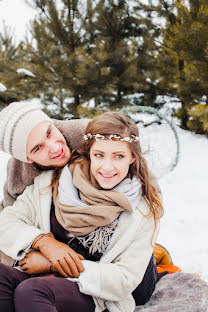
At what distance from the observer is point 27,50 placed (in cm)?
459

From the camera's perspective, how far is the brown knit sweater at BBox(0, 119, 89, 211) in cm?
159

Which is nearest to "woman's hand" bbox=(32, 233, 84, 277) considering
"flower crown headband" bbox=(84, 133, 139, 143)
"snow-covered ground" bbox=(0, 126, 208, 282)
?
"flower crown headband" bbox=(84, 133, 139, 143)

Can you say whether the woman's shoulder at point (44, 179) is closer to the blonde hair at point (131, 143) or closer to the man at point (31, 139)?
the man at point (31, 139)

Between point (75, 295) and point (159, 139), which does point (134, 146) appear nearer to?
point (75, 295)

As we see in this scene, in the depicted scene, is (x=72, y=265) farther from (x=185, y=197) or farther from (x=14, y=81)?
(x=14, y=81)

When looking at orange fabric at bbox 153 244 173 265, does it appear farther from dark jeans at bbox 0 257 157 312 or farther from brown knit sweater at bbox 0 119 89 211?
brown knit sweater at bbox 0 119 89 211

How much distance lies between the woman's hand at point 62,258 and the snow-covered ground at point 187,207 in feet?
3.93

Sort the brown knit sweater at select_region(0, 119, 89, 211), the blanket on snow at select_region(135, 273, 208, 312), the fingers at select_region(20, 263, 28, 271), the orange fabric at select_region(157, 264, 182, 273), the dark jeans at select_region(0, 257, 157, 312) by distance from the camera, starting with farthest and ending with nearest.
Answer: the orange fabric at select_region(157, 264, 182, 273) → the brown knit sweater at select_region(0, 119, 89, 211) → the blanket on snow at select_region(135, 273, 208, 312) → the fingers at select_region(20, 263, 28, 271) → the dark jeans at select_region(0, 257, 157, 312)

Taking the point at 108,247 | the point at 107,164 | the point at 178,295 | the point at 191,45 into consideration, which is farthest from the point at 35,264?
the point at 191,45

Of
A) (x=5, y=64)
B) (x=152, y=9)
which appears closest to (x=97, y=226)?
Result: (x=152, y=9)

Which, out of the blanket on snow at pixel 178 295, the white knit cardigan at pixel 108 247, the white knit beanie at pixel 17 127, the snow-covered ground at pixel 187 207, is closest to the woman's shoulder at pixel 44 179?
the white knit cardigan at pixel 108 247

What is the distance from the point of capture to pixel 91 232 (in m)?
1.28

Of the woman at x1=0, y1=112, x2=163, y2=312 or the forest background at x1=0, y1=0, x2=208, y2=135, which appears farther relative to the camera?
the forest background at x1=0, y1=0, x2=208, y2=135

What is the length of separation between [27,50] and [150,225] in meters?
4.29
